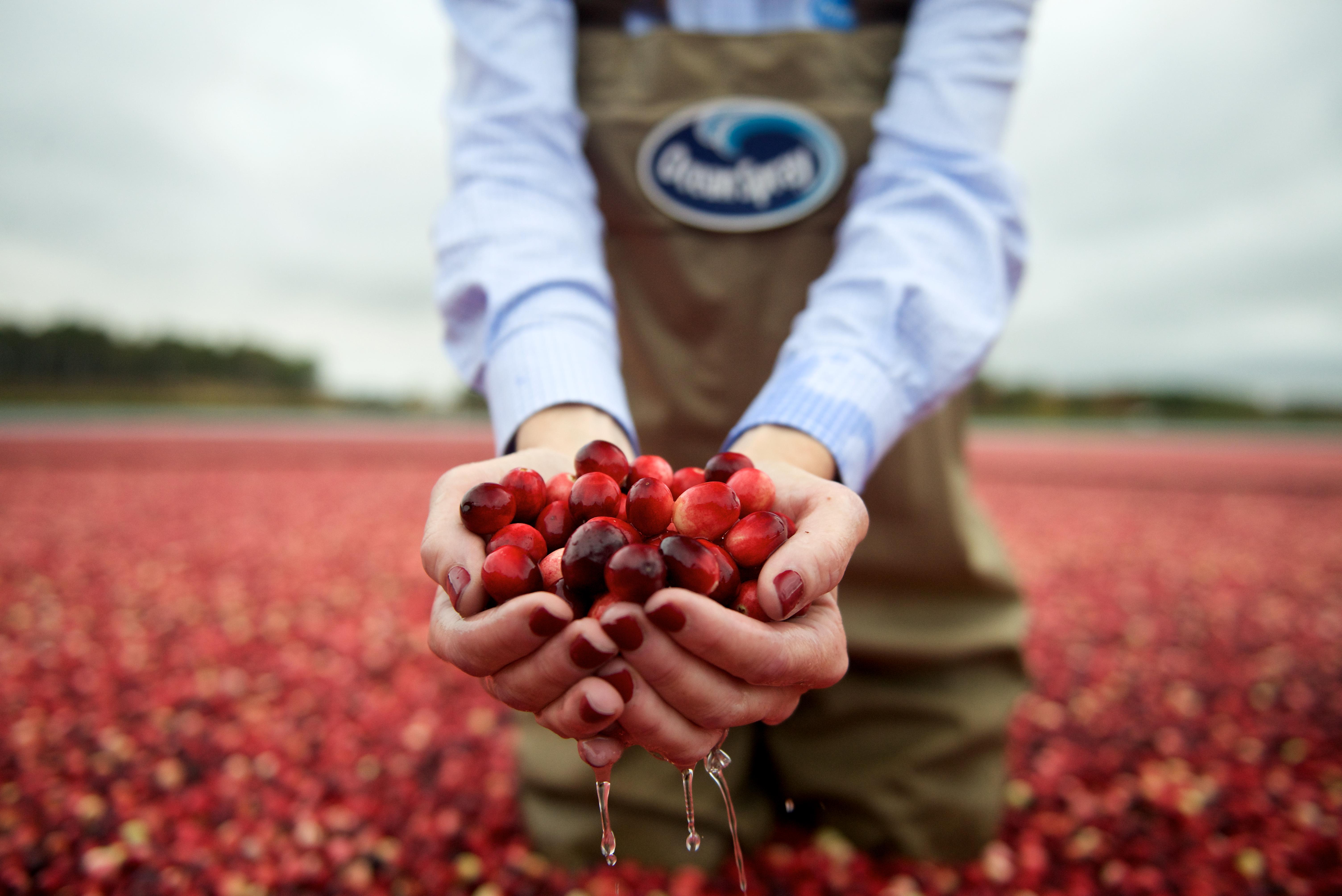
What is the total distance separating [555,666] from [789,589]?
329 millimetres

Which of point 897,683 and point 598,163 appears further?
point 897,683

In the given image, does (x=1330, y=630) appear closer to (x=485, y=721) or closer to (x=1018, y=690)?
(x=1018, y=690)

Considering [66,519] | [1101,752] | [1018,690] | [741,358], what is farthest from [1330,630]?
[66,519]

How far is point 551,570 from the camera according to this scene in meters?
1.09

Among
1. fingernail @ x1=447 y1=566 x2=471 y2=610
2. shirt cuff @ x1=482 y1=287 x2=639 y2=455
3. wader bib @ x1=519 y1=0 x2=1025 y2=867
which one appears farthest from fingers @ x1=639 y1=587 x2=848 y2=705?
wader bib @ x1=519 y1=0 x2=1025 y2=867

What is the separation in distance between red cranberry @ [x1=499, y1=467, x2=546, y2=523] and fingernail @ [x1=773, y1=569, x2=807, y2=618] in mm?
436

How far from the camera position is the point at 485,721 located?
121 inches

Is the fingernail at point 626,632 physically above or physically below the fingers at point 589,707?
above

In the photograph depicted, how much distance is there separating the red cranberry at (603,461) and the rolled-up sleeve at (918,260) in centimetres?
38

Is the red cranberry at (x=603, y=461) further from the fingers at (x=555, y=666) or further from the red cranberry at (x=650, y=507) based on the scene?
the fingers at (x=555, y=666)

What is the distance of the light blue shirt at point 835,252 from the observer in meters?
1.57

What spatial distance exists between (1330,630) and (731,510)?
4.98m

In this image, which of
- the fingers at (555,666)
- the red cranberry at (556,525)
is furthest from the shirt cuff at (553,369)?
the fingers at (555,666)

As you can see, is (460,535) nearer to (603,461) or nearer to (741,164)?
(603,461)
